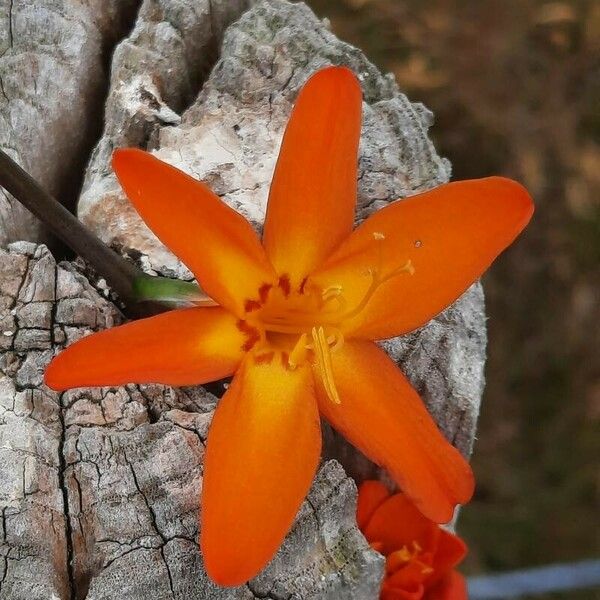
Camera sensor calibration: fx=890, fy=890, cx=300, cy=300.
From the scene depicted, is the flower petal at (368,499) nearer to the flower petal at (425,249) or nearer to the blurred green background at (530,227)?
the flower petal at (425,249)

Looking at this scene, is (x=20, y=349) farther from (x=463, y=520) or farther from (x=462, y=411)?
(x=463, y=520)

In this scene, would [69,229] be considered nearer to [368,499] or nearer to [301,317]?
[301,317]

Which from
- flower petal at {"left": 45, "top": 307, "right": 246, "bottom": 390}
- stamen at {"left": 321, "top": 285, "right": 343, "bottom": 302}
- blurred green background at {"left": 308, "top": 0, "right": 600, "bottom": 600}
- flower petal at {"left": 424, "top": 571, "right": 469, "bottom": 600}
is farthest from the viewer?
blurred green background at {"left": 308, "top": 0, "right": 600, "bottom": 600}

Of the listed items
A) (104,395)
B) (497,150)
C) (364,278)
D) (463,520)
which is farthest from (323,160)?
(463,520)

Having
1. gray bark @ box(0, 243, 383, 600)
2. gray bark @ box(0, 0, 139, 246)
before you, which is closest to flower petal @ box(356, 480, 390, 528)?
gray bark @ box(0, 243, 383, 600)

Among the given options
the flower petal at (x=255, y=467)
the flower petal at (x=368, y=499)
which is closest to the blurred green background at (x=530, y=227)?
the flower petal at (x=368, y=499)

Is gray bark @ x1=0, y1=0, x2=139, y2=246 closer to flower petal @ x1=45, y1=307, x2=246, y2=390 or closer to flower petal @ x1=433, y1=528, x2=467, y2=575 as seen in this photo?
flower petal @ x1=45, y1=307, x2=246, y2=390

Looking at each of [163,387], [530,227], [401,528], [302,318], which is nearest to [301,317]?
[302,318]
